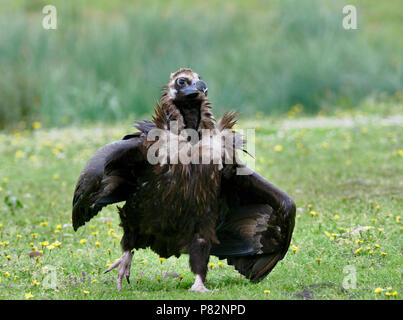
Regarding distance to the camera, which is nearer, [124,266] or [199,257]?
[199,257]

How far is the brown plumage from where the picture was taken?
20.4ft

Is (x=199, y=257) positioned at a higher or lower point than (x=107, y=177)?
lower

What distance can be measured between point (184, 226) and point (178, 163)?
546mm

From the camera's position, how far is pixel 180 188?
20.4 ft

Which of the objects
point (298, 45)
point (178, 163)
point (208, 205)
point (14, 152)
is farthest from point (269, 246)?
point (298, 45)

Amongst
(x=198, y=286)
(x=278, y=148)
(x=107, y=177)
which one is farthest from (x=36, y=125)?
(x=198, y=286)

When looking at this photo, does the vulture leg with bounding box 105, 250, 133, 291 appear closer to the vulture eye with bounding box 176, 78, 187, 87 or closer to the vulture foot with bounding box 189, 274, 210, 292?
the vulture foot with bounding box 189, 274, 210, 292

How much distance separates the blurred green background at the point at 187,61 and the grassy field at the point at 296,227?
2979mm

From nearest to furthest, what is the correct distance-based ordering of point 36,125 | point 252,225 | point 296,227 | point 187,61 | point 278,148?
1. point 252,225
2. point 296,227
3. point 278,148
4. point 36,125
5. point 187,61

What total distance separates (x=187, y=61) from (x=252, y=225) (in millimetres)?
12200

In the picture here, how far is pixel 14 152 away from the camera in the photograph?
13.4 m

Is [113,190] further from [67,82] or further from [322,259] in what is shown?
[67,82]

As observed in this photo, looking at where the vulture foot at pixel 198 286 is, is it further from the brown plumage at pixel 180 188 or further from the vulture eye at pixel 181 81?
the vulture eye at pixel 181 81

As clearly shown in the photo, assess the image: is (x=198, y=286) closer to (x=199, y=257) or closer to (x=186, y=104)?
(x=199, y=257)
